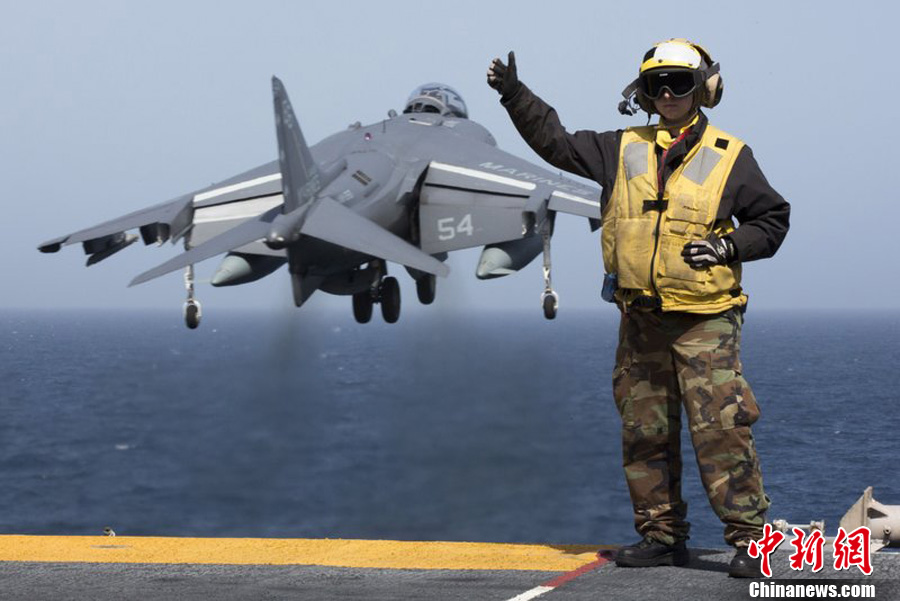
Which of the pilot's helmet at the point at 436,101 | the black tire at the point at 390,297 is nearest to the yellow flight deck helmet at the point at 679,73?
the black tire at the point at 390,297

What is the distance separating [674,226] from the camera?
7098 mm

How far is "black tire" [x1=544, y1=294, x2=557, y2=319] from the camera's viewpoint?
81.8 feet

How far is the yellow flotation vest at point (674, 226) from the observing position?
704cm

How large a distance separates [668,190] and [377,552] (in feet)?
9.27

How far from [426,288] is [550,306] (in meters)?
4.09

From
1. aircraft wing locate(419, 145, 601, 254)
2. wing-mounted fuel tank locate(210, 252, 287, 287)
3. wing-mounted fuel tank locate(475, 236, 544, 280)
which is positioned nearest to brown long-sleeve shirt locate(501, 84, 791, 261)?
wing-mounted fuel tank locate(210, 252, 287, 287)

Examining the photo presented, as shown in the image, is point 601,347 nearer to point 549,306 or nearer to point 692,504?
point 692,504

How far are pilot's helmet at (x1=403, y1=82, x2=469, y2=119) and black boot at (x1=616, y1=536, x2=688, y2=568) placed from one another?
25281 mm

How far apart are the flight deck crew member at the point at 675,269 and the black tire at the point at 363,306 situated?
20.6m

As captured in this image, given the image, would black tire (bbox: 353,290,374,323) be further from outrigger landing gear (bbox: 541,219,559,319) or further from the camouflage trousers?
the camouflage trousers

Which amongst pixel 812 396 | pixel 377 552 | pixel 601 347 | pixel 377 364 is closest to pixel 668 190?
pixel 377 552

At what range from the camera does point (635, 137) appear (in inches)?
295

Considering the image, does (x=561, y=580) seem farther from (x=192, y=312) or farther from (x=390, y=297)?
(x=390, y=297)

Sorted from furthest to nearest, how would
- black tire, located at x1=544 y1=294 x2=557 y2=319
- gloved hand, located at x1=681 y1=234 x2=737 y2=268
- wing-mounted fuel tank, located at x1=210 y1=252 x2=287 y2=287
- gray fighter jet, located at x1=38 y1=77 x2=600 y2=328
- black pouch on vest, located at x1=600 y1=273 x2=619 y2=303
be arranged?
black tire, located at x1=544 y1=294 x2=557 y2=319
wing-mounted fuel tank, located at x1=210 y1=252 x2=287 y2=287
gray fighter jet, located at x1=38 y1=77 x2=600 y2=328
black pouch on vest, located at x1=600 y1=273 x2=619 y2=303
gloved hand, located at x1=681 y1=234 x2=737 y2=268
